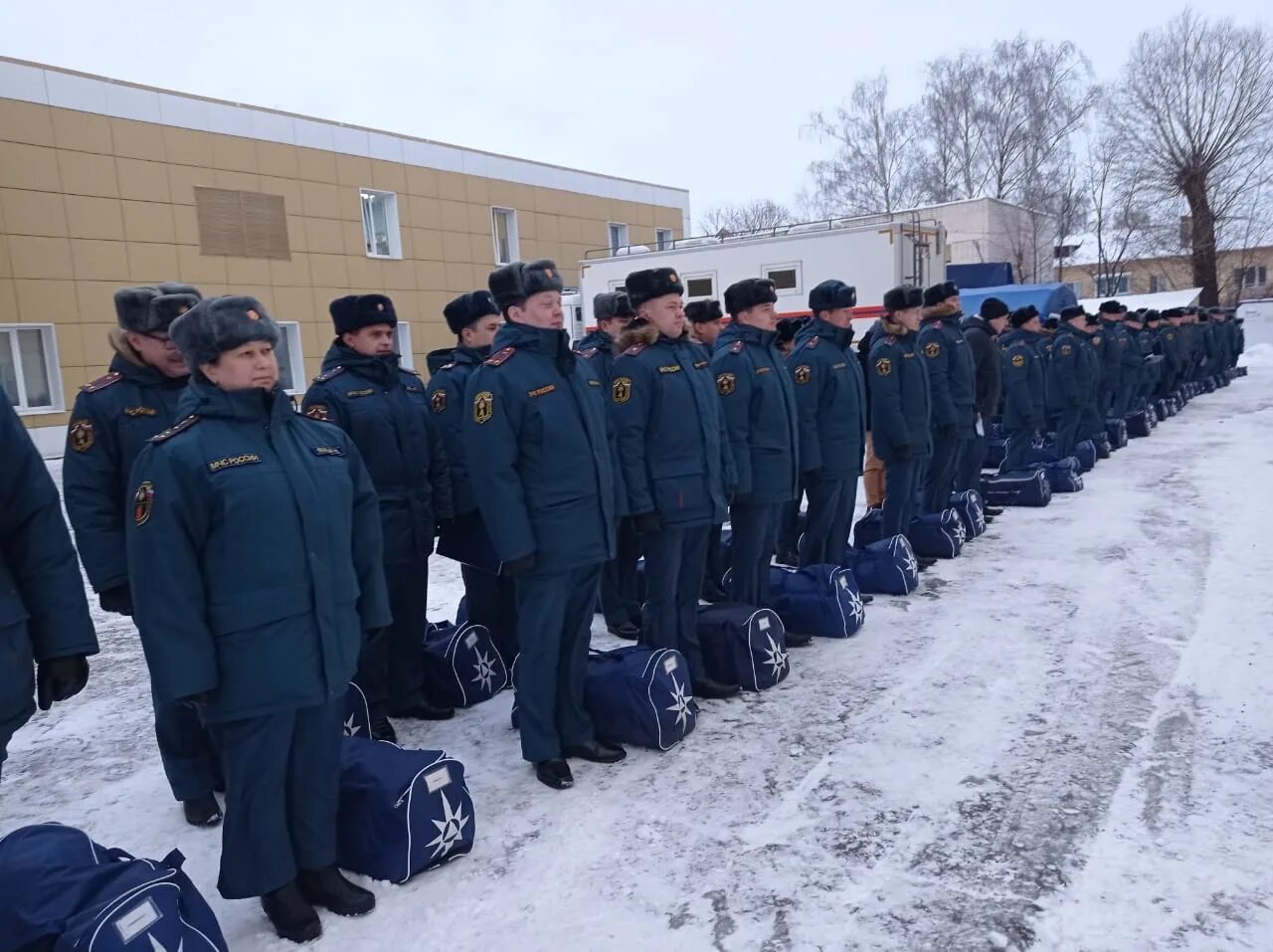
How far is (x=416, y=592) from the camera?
4855mm

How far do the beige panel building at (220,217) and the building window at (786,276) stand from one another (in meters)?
8.66

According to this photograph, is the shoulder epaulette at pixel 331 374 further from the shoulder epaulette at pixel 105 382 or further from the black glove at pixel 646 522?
the black glove at pixel 646 522

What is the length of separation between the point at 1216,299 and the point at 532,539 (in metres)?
38.6

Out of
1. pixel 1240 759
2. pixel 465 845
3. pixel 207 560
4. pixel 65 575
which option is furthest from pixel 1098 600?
pixel 65 575

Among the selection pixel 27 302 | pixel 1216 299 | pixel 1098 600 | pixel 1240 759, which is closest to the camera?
pixel 1240 759

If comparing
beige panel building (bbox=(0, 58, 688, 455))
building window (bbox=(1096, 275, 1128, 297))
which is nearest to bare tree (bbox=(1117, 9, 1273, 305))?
building window (bbox=(1096, 275, 1128, 297))

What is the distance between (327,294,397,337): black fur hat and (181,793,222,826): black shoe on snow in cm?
215

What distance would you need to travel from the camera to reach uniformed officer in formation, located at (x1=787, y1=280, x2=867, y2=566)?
637 cm

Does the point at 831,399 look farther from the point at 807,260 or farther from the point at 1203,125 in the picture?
the point at 1203,125

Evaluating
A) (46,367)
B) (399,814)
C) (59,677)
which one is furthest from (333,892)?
(46,367)

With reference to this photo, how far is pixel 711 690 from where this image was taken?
4.96 m

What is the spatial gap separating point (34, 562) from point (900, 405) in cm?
587

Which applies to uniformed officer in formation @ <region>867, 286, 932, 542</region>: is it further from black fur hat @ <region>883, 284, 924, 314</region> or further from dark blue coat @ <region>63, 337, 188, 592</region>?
dark blue coat @ <region>63, 337, 188, 592</region>

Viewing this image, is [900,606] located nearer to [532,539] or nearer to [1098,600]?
[1098,600]
